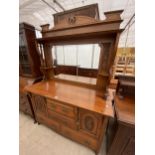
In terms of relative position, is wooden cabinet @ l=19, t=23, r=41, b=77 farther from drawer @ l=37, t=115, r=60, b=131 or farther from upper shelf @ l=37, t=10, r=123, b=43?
drawer @ l=37, t=115, r=60, b=131

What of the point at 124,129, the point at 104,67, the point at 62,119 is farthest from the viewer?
the point at 62,119

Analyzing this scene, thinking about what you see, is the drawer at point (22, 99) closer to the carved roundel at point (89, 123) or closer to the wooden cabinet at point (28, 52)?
the wooden cabinet at point (28, 52)

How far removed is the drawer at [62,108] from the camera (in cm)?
109

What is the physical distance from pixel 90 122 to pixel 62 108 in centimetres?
41

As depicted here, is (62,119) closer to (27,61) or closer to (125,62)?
(27,61)

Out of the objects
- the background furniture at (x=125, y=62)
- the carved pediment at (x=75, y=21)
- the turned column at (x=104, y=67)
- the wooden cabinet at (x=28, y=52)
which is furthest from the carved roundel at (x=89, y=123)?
the wooden cabinet at (x=28, y=52)

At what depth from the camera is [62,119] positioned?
4.09 feet

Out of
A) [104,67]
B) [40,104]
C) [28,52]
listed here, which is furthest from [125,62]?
[28,52]

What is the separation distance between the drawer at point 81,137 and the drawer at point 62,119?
102 millimetres

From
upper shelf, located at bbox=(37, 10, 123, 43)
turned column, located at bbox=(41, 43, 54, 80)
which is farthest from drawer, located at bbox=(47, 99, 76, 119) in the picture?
upper shelf, located at bbox=(37, 10, 123, 43)

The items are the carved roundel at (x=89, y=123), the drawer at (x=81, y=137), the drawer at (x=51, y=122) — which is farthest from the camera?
the drawer at (x=51, y=122)

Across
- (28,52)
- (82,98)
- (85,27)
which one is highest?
(85,27)
